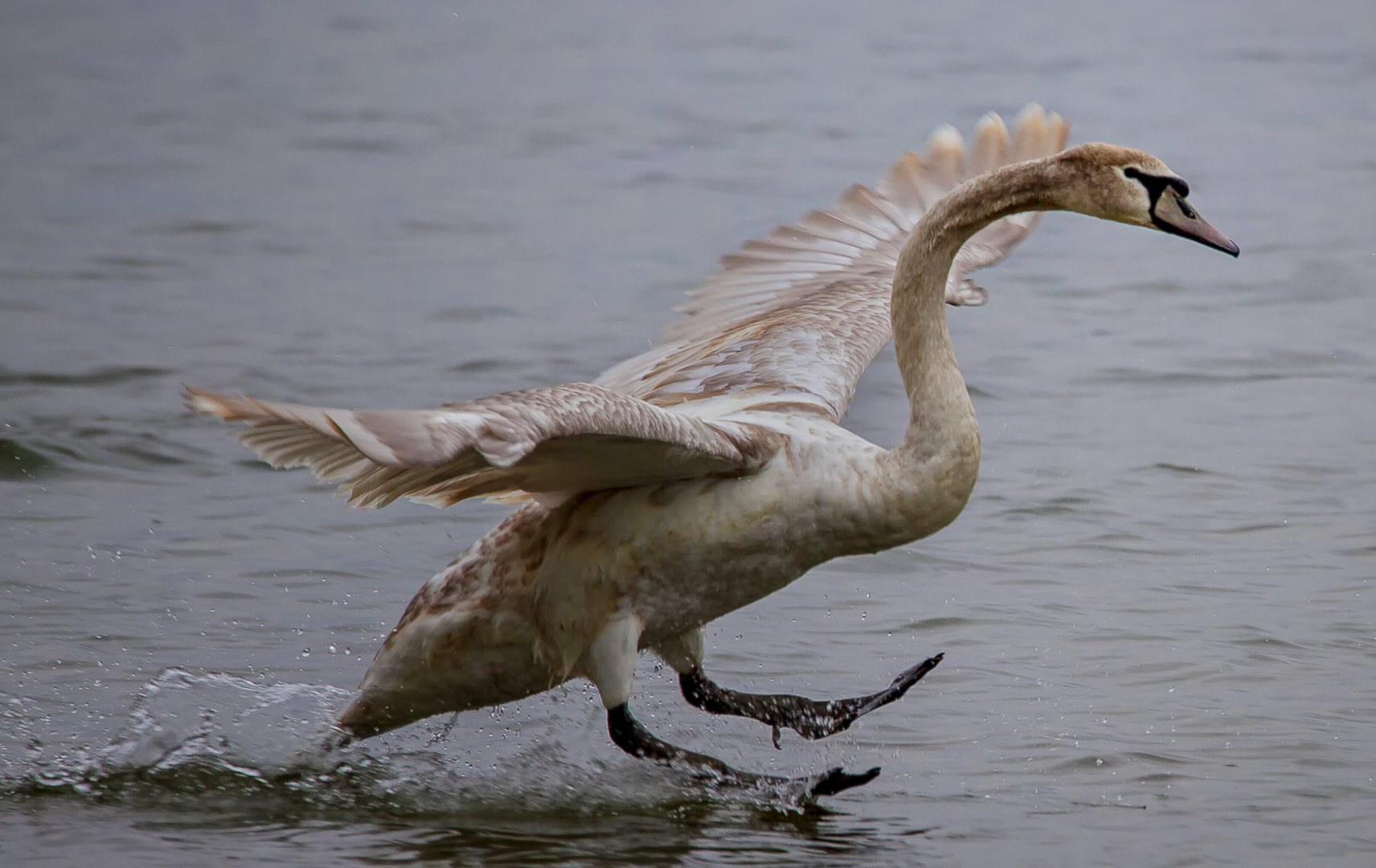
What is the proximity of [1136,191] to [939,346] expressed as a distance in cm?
66

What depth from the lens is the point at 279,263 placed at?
12.8m

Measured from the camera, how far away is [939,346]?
18.9 feet

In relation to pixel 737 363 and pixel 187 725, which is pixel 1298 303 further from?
pixel 187 725

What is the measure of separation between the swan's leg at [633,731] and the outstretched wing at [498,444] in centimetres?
42

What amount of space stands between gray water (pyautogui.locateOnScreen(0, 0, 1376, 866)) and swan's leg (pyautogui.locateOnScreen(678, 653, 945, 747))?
0.24 m

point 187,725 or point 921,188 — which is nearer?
point 187,725

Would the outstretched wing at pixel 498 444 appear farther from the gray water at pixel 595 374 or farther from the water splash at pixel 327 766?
the gray water at pixel 595 374

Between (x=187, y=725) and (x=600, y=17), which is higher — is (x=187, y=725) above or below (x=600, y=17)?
below

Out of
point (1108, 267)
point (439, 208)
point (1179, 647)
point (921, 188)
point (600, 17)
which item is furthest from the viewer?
point (600, 17)

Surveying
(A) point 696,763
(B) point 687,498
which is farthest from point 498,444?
(A) point 696,763

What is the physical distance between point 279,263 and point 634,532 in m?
7.52

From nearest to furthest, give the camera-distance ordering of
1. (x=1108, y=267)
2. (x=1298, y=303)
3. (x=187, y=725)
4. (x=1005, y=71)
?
(x=187, y=725), (x=1298, y=303), (x=1108, y=267), (x=1005, y=71)

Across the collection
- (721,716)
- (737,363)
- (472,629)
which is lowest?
(721,716)

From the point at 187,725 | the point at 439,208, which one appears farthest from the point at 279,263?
the point at 187,725
